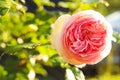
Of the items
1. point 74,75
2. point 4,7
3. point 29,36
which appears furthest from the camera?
point 29,36

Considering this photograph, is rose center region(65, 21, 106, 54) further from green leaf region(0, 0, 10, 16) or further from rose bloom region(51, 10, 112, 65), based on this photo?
green leaf region(0, 0, 10, 16)

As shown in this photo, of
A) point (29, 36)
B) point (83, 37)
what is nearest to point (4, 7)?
point (83, 37)

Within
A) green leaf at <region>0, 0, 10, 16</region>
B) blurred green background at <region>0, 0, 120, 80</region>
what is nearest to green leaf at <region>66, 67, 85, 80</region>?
blurred green background at <region>0, 0, 120, 80</region>

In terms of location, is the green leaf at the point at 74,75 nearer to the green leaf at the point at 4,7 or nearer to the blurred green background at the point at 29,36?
the blurred green background at the point at 29,36

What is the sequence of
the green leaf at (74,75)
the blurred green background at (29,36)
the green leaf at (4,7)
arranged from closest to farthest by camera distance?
the green leaf at (4,7) < the green leaf at (74,75) < the blurred green background at (29,36)

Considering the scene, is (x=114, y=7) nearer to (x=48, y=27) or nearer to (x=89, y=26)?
(x=48, y=27)

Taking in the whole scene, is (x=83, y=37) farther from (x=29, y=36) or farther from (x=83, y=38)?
(x=29, y=36)

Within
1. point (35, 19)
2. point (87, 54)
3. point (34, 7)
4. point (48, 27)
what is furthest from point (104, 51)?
point (34, 7)

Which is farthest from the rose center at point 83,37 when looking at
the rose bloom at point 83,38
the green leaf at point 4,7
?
the green leaf at point 4,7

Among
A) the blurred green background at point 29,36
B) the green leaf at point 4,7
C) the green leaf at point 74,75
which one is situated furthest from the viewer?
the blurred green background at point 29,36
